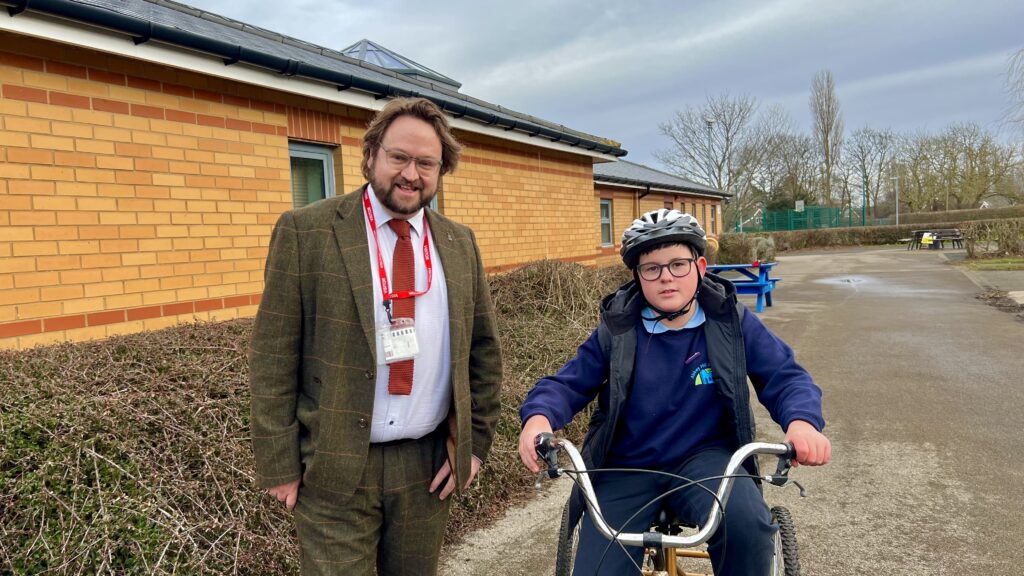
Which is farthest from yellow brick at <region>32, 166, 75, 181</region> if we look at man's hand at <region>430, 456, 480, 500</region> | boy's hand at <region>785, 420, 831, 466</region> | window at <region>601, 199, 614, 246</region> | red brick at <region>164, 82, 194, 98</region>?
window at <region>601, 199, 614, 246</region>

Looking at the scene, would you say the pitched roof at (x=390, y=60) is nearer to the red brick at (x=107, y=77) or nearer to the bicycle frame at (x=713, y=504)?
the red brick at (x=107, y=77)

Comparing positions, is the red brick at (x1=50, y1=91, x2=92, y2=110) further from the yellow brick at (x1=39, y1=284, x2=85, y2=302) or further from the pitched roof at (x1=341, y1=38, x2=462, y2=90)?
the pitched roof at (x1=341, y1=38, x2=462, y2=90)

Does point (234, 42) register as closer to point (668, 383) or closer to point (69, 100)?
point (69, 100)

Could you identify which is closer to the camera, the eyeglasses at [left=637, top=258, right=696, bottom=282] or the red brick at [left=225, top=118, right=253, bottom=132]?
the eyeglasses at [left=637, top=258, right=696, bottom=282]

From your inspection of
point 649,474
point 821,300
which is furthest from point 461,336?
point 821,300

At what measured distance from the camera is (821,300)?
1509 centimetres

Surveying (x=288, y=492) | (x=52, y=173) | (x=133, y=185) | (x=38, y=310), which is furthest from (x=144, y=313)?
(x=288, y=492)

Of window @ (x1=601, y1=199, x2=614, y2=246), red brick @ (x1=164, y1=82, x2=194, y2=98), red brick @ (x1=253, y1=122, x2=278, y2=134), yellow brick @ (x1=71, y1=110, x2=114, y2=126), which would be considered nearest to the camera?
yellow brick @ (x1=71, y1=110, x2=114, y2=126)

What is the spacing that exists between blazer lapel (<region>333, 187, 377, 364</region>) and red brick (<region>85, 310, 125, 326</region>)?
3.77 metres

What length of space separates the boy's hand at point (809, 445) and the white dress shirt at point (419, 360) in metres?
1.11

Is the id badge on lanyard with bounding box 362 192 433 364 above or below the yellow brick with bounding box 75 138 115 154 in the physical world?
below

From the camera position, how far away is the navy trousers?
206 centimetres

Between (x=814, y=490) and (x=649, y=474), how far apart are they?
2.88 meters

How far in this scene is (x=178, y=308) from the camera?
5.39m
